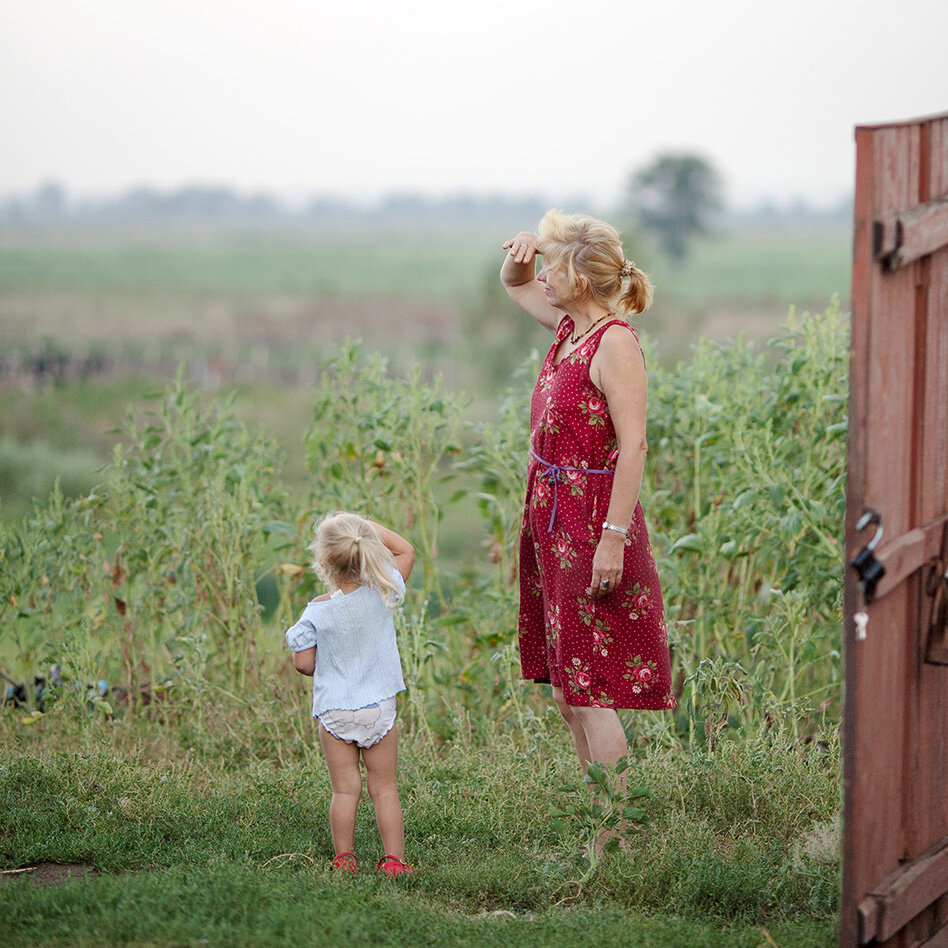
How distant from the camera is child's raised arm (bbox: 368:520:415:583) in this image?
3234mm

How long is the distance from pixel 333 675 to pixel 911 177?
A: 74.8 inches

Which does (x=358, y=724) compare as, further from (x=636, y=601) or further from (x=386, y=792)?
(x=636, y=601)

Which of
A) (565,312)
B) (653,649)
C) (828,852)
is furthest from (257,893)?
(565,312)

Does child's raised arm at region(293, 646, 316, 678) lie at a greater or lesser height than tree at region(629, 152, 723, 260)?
lesser

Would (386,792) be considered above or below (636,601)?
below

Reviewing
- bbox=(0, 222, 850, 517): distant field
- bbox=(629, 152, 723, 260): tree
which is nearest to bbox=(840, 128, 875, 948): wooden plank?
bbox=(0, 222, 850, 517): distant field

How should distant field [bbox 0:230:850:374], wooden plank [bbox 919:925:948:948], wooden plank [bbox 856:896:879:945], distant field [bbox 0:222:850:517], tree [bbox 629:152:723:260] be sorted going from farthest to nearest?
tree [bbox 629:152:723:260] < distant field [bbox 0:230:850:374] < distant field [bbox 0:222:850:517] < wooden plank [bbox 919:925:948:948] < wooden plank [bbox 856:896:879:945]

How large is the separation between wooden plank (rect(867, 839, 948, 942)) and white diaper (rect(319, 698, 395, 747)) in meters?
1.34

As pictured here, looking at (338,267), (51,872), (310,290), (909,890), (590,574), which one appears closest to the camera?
(909,890)

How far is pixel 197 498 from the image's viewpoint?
181 inches

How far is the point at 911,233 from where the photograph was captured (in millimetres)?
2156

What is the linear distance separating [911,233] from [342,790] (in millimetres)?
2023

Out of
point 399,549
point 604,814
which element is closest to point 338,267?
point 399,549

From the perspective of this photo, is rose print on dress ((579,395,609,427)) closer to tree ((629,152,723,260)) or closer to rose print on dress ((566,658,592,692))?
rose print on dress ((566,658,592,692))
